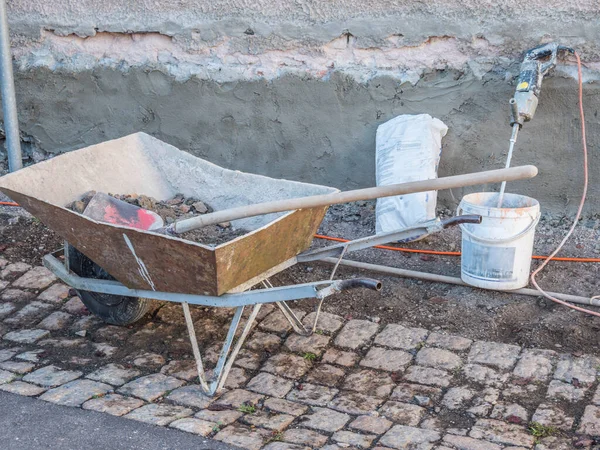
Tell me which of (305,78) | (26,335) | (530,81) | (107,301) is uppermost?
(530,81)

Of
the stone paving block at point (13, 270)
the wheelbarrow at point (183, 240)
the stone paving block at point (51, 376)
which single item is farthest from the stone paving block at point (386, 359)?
the stone paving block at point (13, 270)

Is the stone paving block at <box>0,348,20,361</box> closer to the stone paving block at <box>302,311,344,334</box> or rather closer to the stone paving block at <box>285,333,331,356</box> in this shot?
the stone paving block at <box>285,333,331,356</box>

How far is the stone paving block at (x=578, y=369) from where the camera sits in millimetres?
3693

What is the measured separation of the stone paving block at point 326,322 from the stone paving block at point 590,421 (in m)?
1.39

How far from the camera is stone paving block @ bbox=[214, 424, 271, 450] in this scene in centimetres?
325

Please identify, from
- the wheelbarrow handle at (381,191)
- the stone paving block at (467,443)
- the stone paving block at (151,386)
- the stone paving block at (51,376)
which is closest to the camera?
the wheelbarrow handle at (381,191)

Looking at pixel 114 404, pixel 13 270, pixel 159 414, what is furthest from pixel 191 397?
pixel 13 270

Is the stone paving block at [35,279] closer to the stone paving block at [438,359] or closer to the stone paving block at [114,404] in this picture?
the stone paving block at [114,404]

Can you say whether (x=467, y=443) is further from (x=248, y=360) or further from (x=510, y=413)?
(x=248, y=360)

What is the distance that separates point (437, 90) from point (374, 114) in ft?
1.58

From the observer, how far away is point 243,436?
3307 millimetres

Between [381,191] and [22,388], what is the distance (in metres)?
2.02

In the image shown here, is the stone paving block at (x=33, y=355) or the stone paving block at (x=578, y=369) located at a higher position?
the stone paving block at (x=578, y=369)

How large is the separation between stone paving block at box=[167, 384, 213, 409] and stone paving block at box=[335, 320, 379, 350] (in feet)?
2.69
